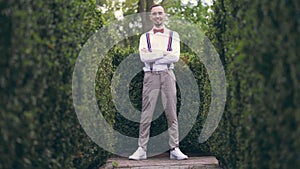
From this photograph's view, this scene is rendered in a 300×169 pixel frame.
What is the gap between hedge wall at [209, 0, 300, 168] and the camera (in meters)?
3.32

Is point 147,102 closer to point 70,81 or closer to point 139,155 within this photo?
point 139,155

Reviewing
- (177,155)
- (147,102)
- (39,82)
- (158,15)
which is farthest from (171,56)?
(39,82)

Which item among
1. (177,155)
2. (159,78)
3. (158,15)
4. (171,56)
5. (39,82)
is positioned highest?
(158,15)

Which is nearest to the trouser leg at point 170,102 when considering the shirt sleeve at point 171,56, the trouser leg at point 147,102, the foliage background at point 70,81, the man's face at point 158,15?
the trouser leg at point 147,102

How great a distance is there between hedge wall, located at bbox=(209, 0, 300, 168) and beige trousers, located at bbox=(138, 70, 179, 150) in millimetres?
2927

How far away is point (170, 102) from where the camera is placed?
317 inches

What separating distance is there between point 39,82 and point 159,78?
4084 millimetres

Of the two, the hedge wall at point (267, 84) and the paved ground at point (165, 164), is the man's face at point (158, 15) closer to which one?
the paved ground at point (165, 164)

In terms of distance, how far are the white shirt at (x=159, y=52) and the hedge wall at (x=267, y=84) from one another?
2.78 metres

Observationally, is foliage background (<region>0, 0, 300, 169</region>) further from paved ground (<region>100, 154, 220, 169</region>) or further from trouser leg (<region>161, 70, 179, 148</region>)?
trouser leg (<region>161, 70, 179, 148</region>)

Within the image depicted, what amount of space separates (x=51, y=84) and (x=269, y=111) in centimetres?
198

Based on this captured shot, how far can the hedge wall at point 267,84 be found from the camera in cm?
332

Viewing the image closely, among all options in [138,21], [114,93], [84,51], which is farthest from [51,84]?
[138,21]

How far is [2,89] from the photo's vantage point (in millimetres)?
3529
